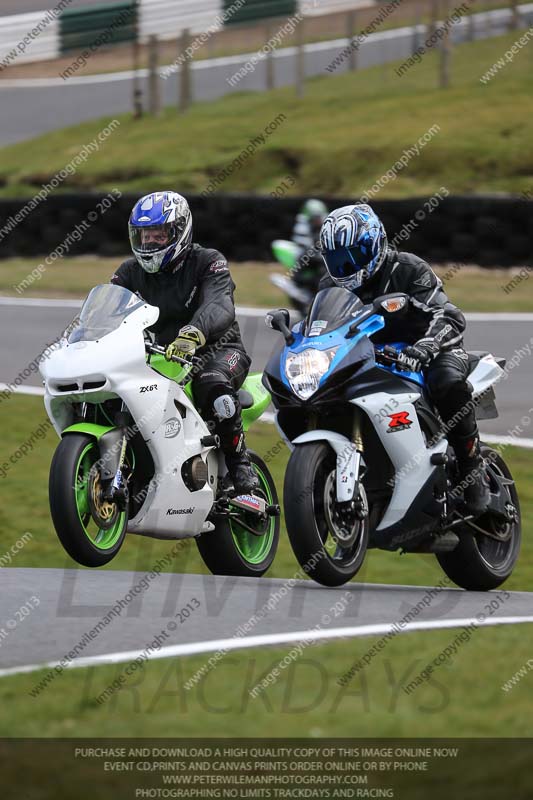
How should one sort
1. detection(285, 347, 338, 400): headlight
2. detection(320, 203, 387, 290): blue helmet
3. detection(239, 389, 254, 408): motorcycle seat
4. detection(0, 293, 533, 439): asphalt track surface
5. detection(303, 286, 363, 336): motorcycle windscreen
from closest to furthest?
detection(285, 347, 338, 400): headlight
detection(303, 286, 363, 336): motorcycle windscreen
detection(320, 203, 387, 290): blue helmet
detection(239, 389, 254, 408): motorcycle seat
detection(0, 293, 533, 439): asphalt track surface

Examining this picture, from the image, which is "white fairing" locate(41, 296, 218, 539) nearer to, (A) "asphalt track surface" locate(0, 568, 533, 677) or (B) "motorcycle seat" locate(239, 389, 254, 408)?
(A) "asphalt track surface" locate(0, 568, 533, 677)

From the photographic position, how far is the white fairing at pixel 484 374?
26.4ft

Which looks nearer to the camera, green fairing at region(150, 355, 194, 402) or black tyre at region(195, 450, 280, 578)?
green fairing at region(150, 355, 194, 402)

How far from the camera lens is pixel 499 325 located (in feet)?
55.0

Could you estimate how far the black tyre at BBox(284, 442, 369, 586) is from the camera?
687 cm

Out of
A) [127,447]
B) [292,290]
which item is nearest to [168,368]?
[127,447]

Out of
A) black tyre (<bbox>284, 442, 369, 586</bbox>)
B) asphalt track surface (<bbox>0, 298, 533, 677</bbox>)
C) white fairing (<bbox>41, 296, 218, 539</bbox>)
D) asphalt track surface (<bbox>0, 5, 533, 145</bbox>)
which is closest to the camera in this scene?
asphalt track surface (<bbox>0, 298, 533, 677</bbox>)

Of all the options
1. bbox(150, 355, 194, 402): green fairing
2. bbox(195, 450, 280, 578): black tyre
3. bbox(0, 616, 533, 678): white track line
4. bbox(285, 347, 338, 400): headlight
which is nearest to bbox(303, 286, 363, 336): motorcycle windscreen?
bbox(285, 347, 338, 400): headlight

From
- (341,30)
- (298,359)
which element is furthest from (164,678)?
(341,30)

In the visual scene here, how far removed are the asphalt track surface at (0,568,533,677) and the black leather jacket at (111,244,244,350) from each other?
1.30 meters

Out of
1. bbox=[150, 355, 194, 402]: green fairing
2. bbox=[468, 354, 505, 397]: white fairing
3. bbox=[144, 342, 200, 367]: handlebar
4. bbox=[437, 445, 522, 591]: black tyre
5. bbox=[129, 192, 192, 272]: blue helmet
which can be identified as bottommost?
bbox=[437, 445, 522, 591]: black tyre

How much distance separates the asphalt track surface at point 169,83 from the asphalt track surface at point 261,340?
11342mm

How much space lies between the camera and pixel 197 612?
678 centimetres

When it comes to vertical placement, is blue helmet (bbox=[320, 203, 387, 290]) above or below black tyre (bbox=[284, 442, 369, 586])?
above
